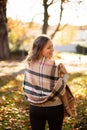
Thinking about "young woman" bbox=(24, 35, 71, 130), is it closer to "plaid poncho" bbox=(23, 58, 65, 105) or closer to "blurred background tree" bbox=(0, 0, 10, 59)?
"plaid poncho" bbox=(23, 58, 65, 105)

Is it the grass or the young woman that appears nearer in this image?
the young woman

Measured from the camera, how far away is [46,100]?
13.6ft

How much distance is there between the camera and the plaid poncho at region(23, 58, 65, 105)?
414 centimetres

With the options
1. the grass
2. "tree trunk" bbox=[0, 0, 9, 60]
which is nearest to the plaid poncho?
the grass

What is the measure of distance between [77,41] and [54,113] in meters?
90.3

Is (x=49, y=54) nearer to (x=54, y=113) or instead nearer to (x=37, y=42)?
(x=37, y=42)

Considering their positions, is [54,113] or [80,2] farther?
[80,2]

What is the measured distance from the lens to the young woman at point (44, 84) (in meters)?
4.14

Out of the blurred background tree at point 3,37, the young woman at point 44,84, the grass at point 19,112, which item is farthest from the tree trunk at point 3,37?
the young woman at point 44,84

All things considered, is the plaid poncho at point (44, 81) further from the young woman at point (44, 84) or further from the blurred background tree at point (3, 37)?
the blurred background tree at point (3, 37)

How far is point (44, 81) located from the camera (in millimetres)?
4168

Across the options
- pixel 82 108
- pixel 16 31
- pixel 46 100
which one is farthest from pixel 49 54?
pixel 16 31

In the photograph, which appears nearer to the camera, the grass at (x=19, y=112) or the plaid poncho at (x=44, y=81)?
the plaid poncho at (x=44, y=81)

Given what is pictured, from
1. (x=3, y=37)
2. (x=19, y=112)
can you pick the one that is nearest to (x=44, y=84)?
(x=19, y=112)
